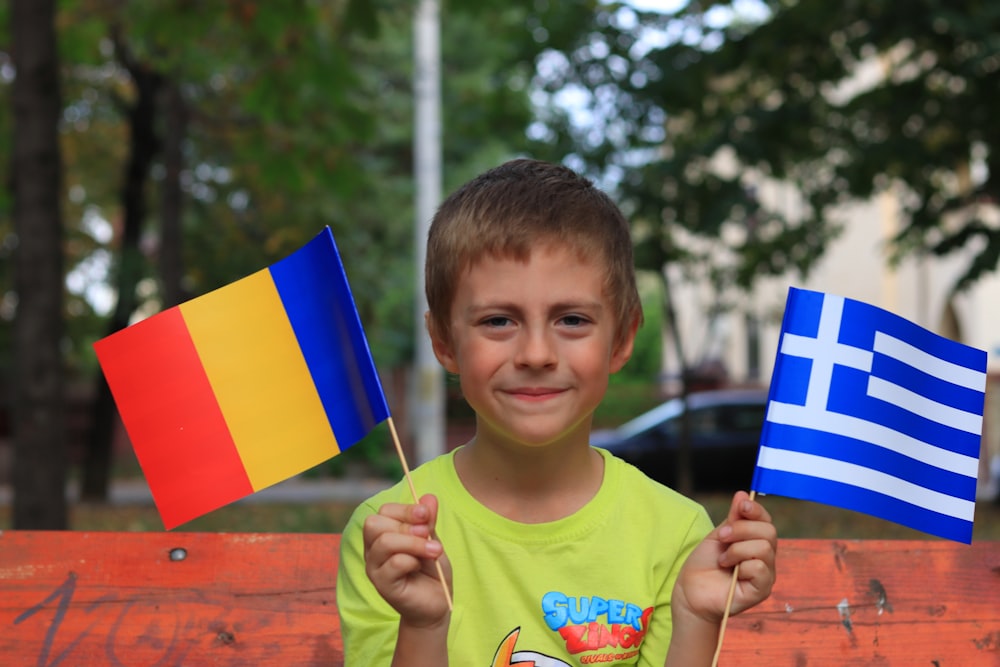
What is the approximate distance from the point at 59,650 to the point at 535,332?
1231 mm

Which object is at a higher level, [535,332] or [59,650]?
[535,332]

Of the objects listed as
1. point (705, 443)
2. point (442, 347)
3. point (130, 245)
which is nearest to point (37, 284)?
point (442, 347)

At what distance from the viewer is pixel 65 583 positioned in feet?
8.11

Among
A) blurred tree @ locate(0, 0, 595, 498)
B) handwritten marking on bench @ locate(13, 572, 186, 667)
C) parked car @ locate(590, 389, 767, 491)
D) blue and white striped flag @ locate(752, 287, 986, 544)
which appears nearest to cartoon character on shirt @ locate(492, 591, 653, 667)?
blue and white striped flag @ locate(752, 287, 986, 544)

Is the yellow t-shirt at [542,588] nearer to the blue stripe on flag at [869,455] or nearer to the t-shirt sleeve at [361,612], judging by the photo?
the t-shirt sleeve at [361,612]

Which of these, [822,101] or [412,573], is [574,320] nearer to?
[412,573]

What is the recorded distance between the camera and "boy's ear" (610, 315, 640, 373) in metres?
2.14

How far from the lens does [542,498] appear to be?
2.12 metres

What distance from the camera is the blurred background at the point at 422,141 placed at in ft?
20.7

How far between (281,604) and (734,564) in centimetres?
105

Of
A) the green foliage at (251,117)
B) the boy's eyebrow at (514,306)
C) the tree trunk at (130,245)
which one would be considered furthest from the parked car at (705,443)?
the boy's eyebrow at (514,306)

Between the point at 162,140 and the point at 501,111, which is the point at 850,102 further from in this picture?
the point at 162,140

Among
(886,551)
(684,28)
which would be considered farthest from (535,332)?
(684,28)

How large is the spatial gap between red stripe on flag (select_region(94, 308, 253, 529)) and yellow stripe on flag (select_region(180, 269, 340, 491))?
2 centimetres
